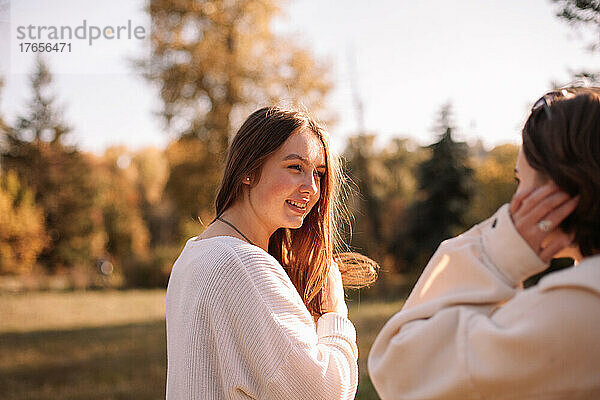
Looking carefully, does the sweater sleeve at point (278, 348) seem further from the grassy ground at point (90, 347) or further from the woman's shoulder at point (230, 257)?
the grassy ground at point (90, 347)

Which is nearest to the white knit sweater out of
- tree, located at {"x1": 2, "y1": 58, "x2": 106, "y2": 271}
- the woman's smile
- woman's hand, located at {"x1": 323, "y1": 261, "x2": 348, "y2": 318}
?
woman's hand, located at {"x1": 323, "y1": 261, "x2": 348, "y2": 318}

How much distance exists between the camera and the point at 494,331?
1.17 m

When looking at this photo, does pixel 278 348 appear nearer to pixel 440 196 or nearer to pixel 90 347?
pixel 90 347

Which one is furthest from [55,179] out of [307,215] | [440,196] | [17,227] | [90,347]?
[307,215]

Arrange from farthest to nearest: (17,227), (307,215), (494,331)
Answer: (17,227), (307,215), (494,331)

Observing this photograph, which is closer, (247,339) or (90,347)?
(247,339)

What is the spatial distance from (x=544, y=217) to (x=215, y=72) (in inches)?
663

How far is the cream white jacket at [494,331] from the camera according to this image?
1134 millimetres

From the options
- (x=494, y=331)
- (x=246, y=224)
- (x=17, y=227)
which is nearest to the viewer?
(x=494, y=331)

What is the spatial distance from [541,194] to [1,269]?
27713 millimetres

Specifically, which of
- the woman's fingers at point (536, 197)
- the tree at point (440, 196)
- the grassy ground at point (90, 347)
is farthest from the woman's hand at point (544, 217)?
the tree at point (440, 196)

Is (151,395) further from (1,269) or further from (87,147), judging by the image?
(87,147)

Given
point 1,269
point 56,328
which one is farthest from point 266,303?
point 1,269

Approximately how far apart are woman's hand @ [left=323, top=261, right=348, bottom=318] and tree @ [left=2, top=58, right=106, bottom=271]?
95.4ft
